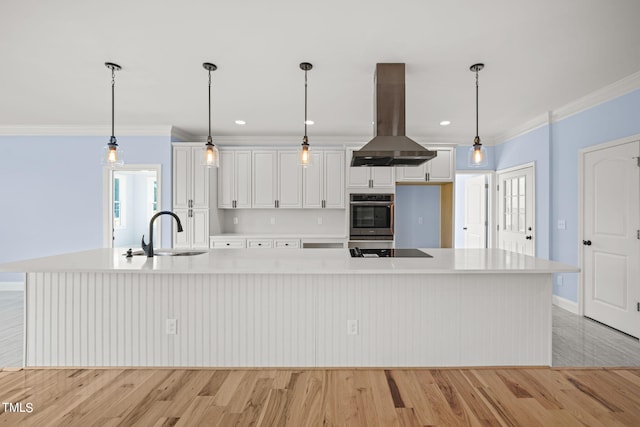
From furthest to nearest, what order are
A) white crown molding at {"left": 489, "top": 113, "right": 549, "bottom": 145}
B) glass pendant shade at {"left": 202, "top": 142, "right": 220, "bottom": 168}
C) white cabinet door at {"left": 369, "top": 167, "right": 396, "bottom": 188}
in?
1. white cabinet door at {"left": 369, "top": 167, "right": 396, "bottom": 188}
2. white crown molding at {"left": 489, "top": 113, "right": 549, "bottom": 145}
3. glass pendant shade at {"left": 202, "top": 142, "right": 220, "bottom": 168}

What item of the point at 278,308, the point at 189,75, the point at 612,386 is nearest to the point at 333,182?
the point at 189,75

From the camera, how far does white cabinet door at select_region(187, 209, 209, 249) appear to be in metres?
5.09

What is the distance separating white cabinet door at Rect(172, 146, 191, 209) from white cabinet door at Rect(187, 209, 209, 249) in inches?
7.8

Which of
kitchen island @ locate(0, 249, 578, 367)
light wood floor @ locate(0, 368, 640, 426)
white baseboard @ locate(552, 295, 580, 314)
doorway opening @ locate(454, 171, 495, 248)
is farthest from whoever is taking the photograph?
doorway opening @ locate(454, 171, 495, 248)

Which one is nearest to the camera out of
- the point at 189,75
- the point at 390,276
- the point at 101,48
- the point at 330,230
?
the point at 390,276

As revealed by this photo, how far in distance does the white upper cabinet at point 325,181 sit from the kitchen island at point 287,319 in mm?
2817

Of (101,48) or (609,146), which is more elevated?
(101,48)

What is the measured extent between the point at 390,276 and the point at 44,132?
220 inches

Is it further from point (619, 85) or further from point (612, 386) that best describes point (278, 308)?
point (619, 85)

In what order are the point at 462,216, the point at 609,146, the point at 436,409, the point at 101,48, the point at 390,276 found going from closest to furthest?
the point at 436,409 → the point at 390,276 → the point at 101,48 → the point at 609,146 → the point at 462,216

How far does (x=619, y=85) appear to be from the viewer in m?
3.35

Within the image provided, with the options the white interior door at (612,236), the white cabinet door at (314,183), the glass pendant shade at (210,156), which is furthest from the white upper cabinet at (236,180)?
the white interior door at (612,236)

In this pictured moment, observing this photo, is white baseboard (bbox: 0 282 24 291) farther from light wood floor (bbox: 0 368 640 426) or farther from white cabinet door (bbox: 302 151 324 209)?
white cabinet door (bbox: 302 151 324 209)

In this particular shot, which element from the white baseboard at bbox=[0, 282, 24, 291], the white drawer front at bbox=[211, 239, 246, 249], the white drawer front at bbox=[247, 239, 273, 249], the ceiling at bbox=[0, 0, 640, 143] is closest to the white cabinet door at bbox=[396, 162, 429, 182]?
the ceiling at bbox=[0, 0, 640, 143]
